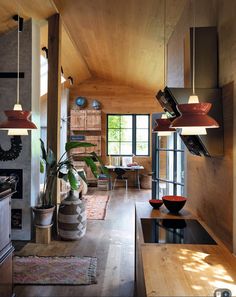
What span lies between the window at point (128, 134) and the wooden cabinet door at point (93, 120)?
386 mm

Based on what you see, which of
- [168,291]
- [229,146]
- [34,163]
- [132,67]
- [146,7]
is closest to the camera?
[168,291]

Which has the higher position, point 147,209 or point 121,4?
point 121,4

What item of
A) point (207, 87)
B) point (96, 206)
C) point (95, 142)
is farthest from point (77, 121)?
point (207, 87)

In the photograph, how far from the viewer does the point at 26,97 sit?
390cm

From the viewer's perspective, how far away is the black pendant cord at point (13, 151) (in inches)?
154

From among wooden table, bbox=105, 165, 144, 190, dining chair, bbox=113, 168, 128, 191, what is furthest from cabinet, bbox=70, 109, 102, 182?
dining chair, bbox=113, 168, 128, 191

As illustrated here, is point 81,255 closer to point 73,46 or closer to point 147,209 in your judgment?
point 147,209

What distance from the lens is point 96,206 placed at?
613 cm

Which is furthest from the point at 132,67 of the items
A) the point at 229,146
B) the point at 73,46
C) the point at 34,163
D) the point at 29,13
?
the point at 229,146

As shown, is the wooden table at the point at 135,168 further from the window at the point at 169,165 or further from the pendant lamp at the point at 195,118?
the pendant lamp at the point at 195,118

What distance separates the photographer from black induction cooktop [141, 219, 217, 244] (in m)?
1.69

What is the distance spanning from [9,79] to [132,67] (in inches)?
130

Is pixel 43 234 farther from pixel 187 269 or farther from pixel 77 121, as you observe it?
pixel 77 121

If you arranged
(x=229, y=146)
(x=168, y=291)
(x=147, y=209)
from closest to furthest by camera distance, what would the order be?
(x=168, y=291) < (x=229, y=146) < (x=147, y=209)
